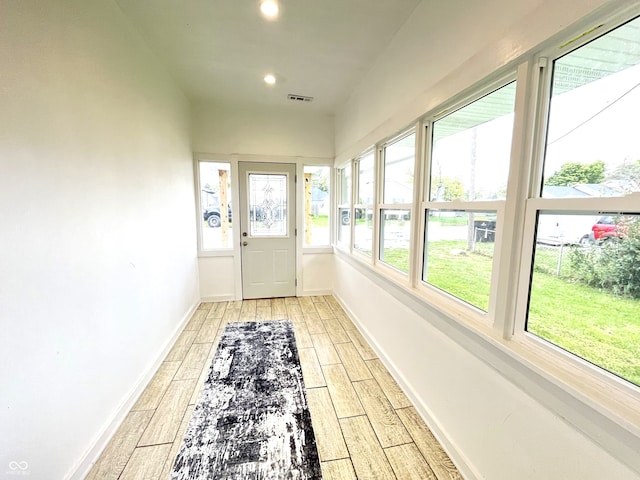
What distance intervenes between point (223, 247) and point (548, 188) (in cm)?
375

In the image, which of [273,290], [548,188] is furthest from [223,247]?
[548,188]

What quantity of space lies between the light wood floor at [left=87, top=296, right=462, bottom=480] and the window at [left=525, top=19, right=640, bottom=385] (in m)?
1.05

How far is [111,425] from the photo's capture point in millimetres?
1666

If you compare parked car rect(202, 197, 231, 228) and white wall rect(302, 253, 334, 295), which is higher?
parked car rect(202, 197, 231, 228)

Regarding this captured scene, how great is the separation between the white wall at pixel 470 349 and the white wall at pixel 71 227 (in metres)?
1.99

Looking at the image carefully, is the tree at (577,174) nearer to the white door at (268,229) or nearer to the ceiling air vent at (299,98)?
the ceiling air vent at (299,98)

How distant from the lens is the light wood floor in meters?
1.47

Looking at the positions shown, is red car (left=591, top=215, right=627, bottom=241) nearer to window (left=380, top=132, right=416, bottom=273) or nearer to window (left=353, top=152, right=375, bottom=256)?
window (left=380, top=132, right=416, bottom=273)

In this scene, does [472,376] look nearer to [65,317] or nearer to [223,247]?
[65,317]

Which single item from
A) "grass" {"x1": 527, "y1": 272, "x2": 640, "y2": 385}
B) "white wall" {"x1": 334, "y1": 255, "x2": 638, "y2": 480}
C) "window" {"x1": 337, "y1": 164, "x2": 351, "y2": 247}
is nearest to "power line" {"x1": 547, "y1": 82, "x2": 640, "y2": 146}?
"grass" {"x1": 527, "y1": 272, "x2": 640, "y2": 385}

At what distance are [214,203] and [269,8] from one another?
8.47 ft

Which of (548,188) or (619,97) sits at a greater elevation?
(619,97)

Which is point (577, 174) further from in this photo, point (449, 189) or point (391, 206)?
point (391, 206)

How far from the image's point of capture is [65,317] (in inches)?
52.2
